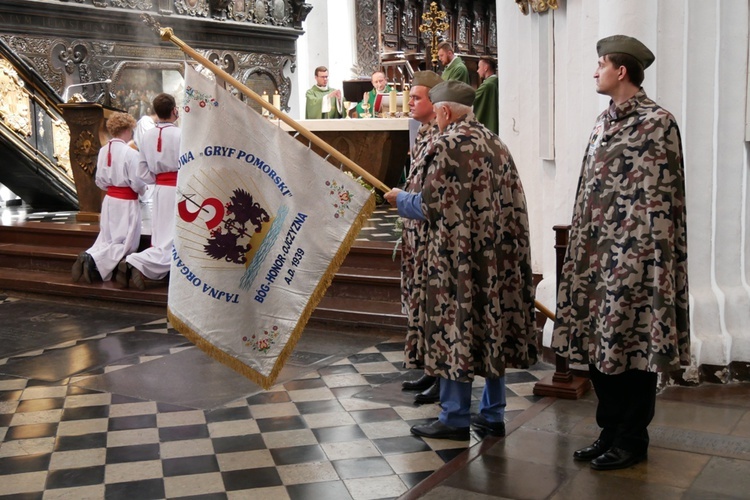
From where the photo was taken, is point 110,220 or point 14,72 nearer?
point 110,220

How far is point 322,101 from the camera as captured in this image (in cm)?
1196

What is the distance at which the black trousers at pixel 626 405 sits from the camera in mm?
3996

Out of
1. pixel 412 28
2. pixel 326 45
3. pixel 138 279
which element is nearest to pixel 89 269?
pixel 138 279

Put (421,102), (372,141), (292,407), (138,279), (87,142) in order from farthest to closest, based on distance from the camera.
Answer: (372,141) → (87,142) → (138,279) → (292,407) → (421,102)

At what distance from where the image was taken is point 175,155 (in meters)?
8.08

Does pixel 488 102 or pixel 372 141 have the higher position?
pixel 488 102

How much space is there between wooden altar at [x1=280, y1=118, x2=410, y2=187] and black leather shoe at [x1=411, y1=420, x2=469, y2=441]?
6.48m

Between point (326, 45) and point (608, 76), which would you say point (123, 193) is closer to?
point (608, 76)

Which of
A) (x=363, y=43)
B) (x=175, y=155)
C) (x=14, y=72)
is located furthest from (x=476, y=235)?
(x=363, y=43)

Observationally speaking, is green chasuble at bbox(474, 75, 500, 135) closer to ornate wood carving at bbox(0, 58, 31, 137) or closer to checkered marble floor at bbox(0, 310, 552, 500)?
checkered marble floor at bbox(0, 310, 552, 500)

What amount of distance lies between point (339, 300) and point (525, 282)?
321 cm

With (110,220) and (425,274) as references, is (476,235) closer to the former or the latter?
(425,274)

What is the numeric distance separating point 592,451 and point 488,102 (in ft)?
20.3

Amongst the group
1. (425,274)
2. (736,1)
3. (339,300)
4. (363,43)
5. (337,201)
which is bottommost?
(339,300)
